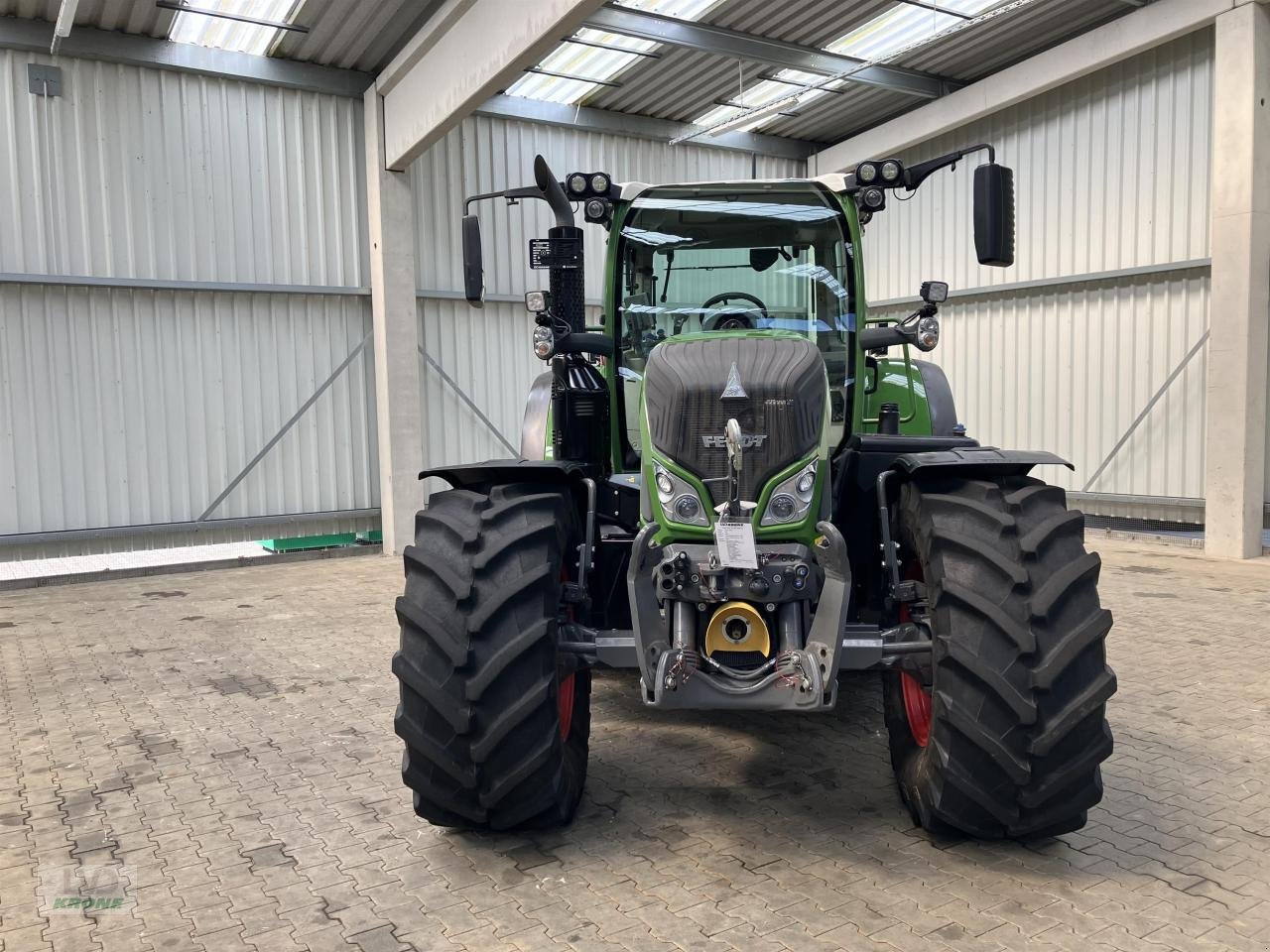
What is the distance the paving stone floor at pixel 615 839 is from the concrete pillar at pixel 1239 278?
359 centimetres

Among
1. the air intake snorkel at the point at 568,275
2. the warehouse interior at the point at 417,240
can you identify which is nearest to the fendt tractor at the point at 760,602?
the air intake snorkel at the point at 568,275

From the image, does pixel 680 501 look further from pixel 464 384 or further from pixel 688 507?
pixel 464 384

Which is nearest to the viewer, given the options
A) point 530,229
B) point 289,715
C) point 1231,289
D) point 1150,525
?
point 289,715

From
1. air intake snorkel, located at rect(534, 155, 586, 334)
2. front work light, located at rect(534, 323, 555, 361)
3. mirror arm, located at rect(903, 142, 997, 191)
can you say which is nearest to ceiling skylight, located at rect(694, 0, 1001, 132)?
mirror arm, located at rect(903, 142, 997, 191)

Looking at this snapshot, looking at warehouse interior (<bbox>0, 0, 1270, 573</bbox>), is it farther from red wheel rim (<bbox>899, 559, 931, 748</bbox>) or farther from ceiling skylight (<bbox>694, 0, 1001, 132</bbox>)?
red wheel rim (<bbox>899, 559, 931, 748</bbox>)

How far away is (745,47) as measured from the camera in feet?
30.1

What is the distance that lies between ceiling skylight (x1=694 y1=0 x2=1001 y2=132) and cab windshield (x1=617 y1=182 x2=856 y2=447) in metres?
5.66

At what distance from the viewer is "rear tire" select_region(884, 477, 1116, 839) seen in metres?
2.70

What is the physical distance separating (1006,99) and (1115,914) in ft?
30.9

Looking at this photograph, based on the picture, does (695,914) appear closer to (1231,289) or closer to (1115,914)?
(1115,914)

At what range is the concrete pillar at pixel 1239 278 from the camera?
26.2 ft

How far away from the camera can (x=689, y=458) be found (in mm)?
3113

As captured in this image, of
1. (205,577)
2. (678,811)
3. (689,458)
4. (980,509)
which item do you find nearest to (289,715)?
(678,811)

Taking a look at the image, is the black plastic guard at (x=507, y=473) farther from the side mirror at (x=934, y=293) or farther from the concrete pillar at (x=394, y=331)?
the concrete pillar at (x=394, y=331)
